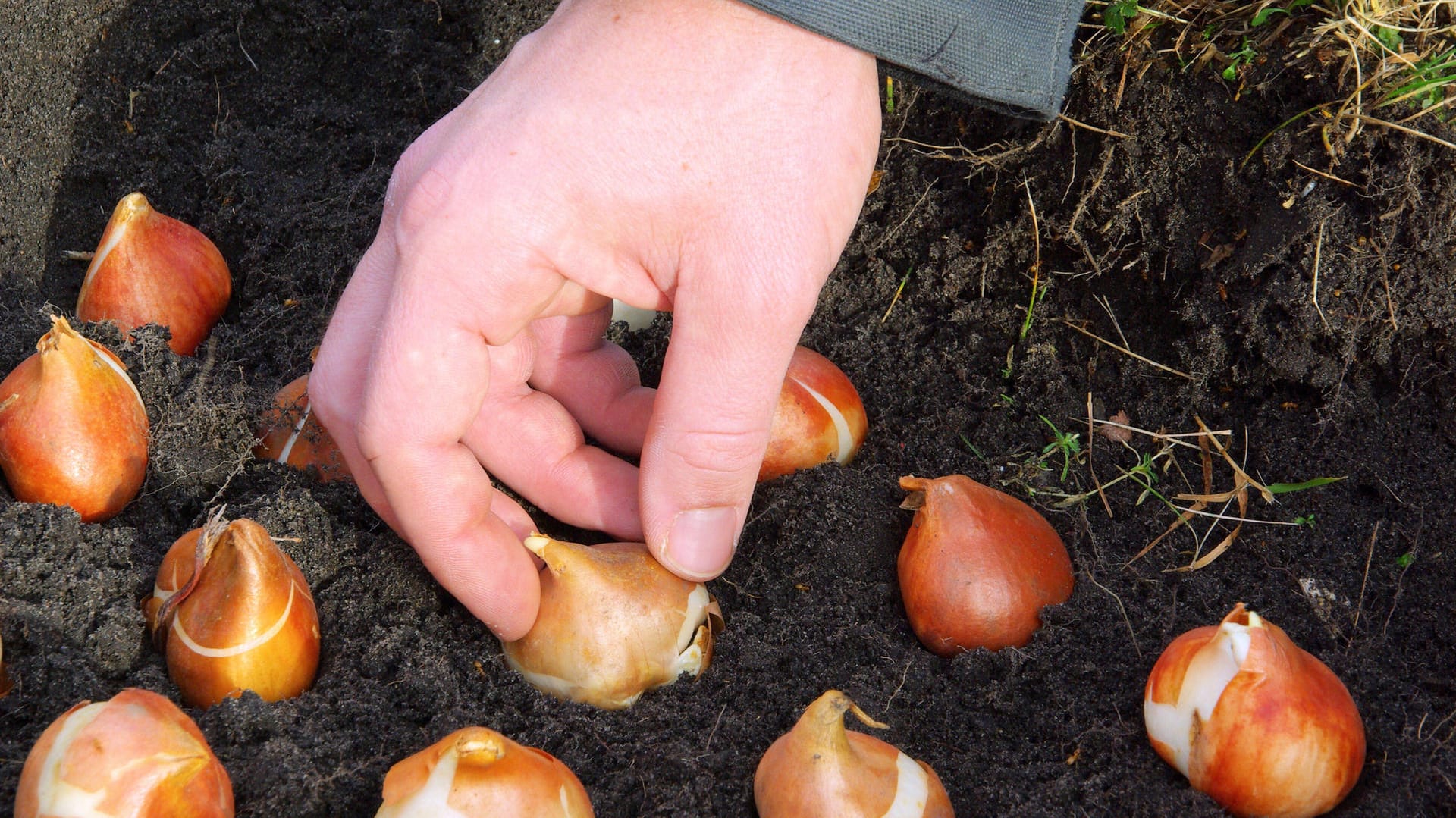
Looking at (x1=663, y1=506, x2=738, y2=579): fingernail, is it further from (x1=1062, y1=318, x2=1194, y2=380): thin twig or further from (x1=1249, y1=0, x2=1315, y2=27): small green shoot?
(x1=1249, y1=0, x2=1315, y2=27): small green shoot

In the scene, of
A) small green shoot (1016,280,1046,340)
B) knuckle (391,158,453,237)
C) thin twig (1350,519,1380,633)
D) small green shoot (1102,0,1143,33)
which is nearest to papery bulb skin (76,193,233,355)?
knuckle (391,158,453,237)

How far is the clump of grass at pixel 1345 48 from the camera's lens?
1.37 metres

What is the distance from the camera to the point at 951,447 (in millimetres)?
1666

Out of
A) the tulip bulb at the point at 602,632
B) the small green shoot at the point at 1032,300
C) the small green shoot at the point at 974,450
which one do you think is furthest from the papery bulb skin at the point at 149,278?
the small green shoot at the point at 1032,300

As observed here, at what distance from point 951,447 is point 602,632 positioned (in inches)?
25.8

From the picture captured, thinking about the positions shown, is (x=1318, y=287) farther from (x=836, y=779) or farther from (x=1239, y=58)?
(x=836, y=779)

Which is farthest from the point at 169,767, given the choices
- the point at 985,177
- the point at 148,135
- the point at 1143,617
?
the point at 148,135

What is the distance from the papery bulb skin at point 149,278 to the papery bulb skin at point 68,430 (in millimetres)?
264

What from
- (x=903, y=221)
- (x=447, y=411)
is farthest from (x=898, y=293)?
(x=447, y=411)

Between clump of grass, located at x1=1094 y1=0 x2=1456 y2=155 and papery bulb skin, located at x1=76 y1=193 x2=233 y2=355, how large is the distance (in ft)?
4.93

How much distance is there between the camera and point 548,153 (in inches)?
45.5

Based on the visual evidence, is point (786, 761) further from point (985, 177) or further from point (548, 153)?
point (985, 177)

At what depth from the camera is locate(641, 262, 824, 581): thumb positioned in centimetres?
118

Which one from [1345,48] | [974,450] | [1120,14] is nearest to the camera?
[1345,48]
